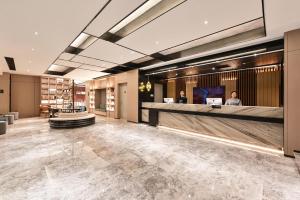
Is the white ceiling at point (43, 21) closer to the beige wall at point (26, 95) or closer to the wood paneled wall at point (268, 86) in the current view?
the beige wall at point (26, 95)

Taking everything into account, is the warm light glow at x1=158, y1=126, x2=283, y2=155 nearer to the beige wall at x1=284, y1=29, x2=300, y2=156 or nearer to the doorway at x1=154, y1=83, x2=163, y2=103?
the beige wall at x1=284, y1=29, x2=300, y2=156

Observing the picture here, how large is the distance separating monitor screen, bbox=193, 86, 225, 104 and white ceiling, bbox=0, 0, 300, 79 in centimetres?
401

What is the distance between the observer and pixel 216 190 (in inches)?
91.8

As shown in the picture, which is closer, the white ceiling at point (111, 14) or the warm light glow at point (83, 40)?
the white ceiling at point (111, 14)

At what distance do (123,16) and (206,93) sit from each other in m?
7.37

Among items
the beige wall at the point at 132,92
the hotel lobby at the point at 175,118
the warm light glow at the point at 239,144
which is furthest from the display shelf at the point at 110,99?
the warm light glow at the point at 239,144

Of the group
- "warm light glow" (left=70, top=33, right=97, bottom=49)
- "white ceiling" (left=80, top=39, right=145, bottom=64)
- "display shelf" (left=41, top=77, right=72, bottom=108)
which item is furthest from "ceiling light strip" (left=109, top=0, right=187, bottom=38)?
"display shelf" (left=41, top=77, right=72, bottom=108)

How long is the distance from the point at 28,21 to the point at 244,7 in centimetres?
495

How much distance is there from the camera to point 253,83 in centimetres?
748

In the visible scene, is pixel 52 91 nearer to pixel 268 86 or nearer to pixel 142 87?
pixel 142 87

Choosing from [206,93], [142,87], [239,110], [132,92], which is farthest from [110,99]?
[239,110]

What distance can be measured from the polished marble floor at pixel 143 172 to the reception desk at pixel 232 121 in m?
0.66

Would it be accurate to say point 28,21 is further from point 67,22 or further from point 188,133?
point 188,133

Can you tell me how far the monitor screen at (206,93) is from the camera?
28.0ft
